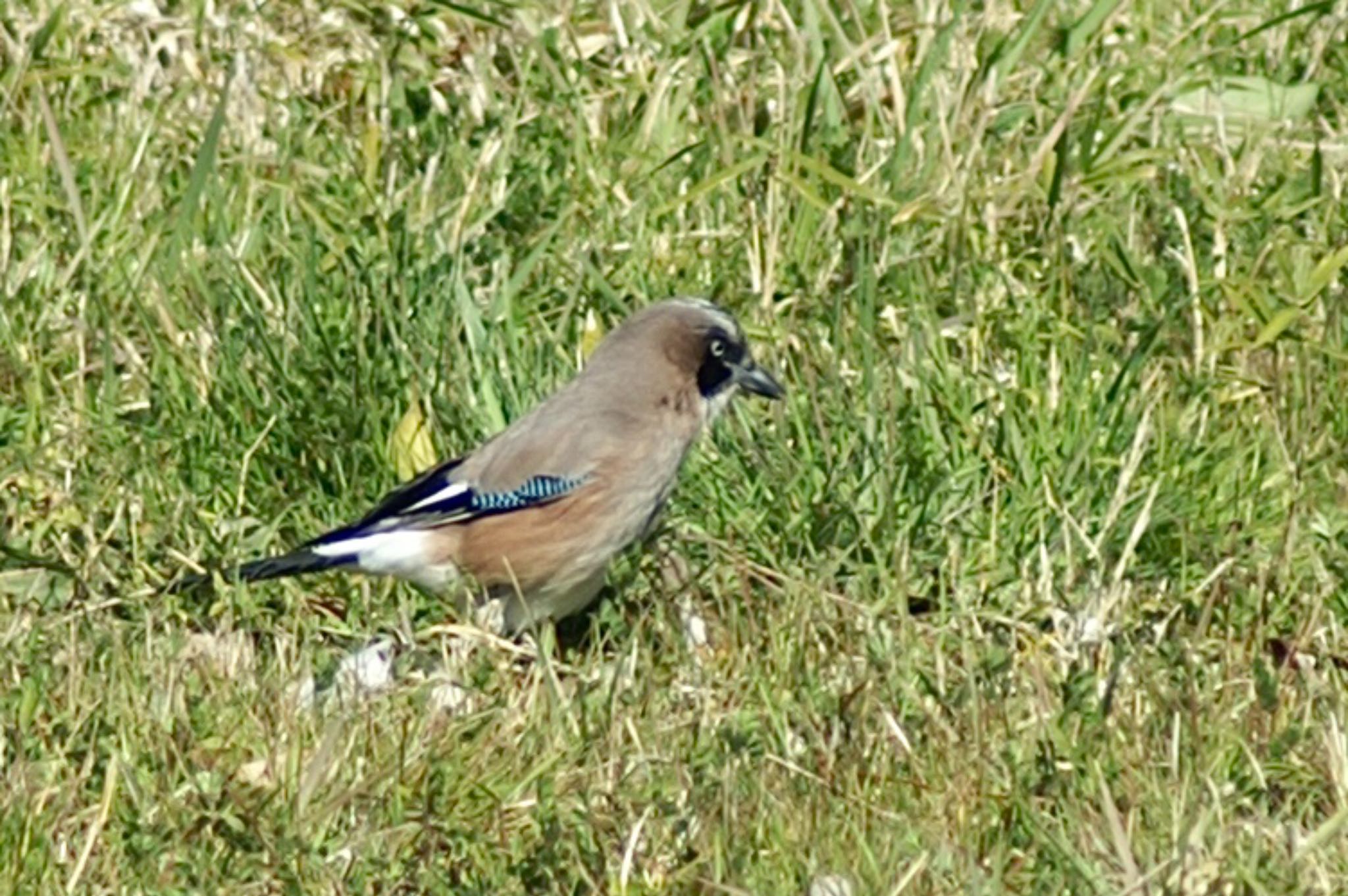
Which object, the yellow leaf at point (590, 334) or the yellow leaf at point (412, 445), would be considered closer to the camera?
the yellow leaf at point (412, 445)

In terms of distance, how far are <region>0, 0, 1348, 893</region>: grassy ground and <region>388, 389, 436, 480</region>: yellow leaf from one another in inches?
1.6

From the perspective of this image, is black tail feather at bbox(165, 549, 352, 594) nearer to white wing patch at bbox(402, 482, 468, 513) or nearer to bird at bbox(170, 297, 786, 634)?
bird at bbox(170, 297, 786, 634)

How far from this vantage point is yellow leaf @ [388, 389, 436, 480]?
675 centimetres

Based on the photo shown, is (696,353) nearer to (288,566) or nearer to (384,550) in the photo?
(384,550)

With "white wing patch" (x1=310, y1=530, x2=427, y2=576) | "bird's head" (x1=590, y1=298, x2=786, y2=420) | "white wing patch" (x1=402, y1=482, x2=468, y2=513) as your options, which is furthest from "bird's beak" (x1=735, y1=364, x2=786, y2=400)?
"white wing patch" (x1=310, y1=530, x2=427, y2=576)

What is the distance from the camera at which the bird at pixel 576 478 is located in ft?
21.5

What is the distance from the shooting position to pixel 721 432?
6.86 m

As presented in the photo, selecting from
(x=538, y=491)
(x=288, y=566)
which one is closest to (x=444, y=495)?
(x=538, y=491)

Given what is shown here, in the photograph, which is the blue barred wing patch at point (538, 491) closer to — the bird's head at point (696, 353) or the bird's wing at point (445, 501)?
the bird's wing at point (445, 501)

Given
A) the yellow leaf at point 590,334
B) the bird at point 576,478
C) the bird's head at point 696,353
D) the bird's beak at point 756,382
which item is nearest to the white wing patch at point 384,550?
the bird at point 576,478

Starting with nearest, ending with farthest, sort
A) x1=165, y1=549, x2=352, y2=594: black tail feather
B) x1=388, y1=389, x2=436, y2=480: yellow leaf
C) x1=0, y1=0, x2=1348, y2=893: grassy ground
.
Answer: x1=0, y1=0, x2=1348, y2=893: grassy ground < x1=165, y1=549, x2=352, y2=594: black tail feather < x1=388, y1=389, x2=436, y2=480: yellow leaf

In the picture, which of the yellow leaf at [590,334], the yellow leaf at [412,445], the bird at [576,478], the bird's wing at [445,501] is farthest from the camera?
the yellow leaf at [590,334]

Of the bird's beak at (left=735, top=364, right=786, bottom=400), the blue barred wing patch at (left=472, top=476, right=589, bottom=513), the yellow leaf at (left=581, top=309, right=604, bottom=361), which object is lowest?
the blue barred wing patch at (left=472, top=476, right=589, bottom=513)

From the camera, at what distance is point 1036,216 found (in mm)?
7500
